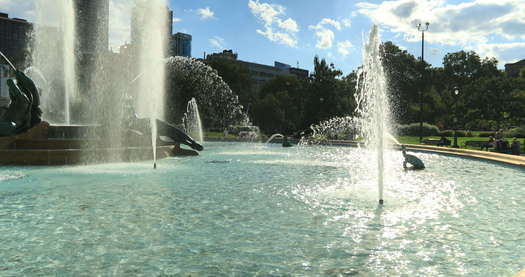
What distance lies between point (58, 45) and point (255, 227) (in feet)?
80.1

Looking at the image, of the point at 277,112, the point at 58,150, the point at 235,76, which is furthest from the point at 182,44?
the point at 58,150

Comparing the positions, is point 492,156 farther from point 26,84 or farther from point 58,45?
point 58,45

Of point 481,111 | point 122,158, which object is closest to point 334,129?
point 481,111

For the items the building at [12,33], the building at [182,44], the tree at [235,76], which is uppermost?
the building at [182,44]

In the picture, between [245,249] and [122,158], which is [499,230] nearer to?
[245,249]

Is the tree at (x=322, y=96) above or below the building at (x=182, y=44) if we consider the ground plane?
below

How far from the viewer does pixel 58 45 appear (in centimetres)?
2619

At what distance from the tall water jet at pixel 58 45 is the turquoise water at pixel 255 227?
44.9 feet

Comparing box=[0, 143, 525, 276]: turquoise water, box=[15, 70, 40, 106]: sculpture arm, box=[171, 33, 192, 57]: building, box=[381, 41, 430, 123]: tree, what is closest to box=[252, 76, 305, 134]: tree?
box=[381, 41, 430, 123]: tree

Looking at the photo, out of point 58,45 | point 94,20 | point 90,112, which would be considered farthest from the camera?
point 94,20

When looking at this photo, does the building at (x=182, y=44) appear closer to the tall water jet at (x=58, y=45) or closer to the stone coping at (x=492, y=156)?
the tall water jet at (x=58, y=45)

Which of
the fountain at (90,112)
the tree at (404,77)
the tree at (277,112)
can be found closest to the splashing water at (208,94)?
the tree at (277,112)

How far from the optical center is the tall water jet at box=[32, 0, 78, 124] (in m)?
23.8

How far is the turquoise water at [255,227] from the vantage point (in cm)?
496
